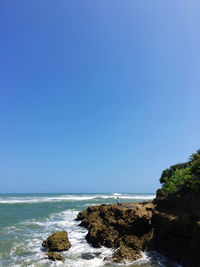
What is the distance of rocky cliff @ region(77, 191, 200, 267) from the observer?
7.24 meters

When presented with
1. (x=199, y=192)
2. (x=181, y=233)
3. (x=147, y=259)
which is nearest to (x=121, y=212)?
(x=147, y=259)

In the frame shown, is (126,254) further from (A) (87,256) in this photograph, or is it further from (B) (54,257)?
(B) (54,257)

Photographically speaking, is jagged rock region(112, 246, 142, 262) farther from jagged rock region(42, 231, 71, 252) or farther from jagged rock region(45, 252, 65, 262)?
jagged rock region(42, 231, 71, 252)

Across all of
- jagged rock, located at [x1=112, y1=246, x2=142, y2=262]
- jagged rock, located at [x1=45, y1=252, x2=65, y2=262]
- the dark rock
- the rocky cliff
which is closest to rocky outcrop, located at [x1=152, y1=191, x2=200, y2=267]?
the rocky cliff

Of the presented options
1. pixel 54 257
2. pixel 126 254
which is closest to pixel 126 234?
pixel 126 254

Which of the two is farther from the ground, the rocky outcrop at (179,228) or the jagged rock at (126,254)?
the rocky outcrop at (179,228)

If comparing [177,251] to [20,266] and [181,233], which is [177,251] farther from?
[20,266]

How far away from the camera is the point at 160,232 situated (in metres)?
8.82

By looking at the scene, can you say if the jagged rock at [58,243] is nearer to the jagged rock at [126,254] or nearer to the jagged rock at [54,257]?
the jagged rock at [54,257]

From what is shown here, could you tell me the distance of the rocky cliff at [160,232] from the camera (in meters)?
7.24

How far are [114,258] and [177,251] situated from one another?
2632mm

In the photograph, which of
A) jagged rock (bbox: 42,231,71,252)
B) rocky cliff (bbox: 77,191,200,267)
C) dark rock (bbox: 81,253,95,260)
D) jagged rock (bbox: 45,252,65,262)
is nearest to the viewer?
rocky cliff (bbox: 77,191,200,267)

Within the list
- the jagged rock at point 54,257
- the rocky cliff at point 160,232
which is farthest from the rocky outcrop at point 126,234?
the jagged rock at point 54,257

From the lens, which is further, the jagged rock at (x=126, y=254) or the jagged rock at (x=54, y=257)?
the jagged rock at (x=54, y=257)
